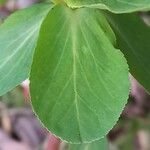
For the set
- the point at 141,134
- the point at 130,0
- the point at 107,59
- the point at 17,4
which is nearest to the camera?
the point at 130,0

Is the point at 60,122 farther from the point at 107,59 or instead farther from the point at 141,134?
the point at 141,134

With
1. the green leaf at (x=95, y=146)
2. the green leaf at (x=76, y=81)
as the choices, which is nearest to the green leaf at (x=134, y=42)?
the green leaf at (x=76, y=81)

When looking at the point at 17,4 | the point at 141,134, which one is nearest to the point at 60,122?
the point at 141,134

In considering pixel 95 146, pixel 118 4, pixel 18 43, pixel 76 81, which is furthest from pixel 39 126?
pixel 118 4

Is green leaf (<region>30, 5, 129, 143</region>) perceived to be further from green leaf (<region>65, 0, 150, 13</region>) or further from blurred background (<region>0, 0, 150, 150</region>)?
blurred background (<region>0, 0, 150, 150</region>)

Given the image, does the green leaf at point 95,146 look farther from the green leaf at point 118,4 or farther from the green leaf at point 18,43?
the green leaf at point 118,4

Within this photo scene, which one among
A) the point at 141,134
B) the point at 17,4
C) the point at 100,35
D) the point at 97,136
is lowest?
the point at 141,134

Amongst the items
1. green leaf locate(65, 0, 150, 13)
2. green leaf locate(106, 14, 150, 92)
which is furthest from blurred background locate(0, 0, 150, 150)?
green leaf locate(65, 0, 150, 13)

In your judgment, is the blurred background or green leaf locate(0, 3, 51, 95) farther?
the blurred background
